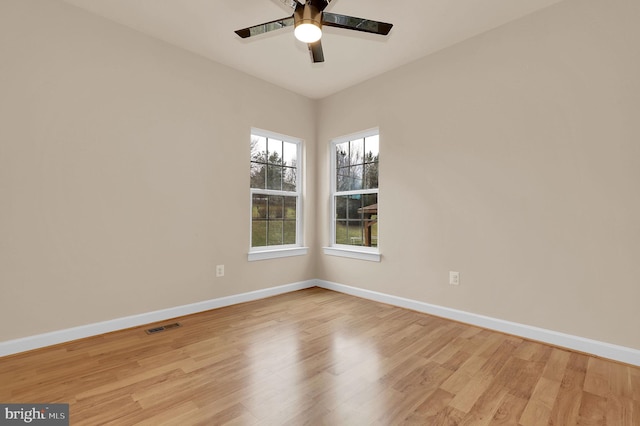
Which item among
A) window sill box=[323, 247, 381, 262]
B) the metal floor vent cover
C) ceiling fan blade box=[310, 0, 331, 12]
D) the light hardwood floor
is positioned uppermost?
ceiling fan blade box=[310, 0, 331, 12]

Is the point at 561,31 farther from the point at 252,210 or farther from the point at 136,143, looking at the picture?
the point at 136,143

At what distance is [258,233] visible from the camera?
363 centimetres

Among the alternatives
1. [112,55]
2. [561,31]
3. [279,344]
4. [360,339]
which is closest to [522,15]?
[561,31]

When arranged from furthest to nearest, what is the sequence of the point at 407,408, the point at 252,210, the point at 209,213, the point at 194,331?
1. the point at 252,210
2. the point at 209,213
3. the point at 194,331
4. the point at 407,408

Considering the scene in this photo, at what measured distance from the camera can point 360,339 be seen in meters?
2.39

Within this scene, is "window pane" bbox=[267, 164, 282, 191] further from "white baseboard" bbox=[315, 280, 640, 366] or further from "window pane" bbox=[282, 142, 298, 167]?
"white baseboard" bbox=[315, 280, 640, 366]

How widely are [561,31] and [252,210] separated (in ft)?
10.8

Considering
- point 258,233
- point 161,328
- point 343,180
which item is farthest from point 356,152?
point 161,328

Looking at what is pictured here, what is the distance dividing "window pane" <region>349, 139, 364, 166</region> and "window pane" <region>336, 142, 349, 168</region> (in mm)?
68

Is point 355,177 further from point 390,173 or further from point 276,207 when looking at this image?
point 276,207


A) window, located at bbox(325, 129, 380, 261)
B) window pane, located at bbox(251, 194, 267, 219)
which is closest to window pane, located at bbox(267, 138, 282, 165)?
window pane, located at bbox(251, 194, 267, 219)

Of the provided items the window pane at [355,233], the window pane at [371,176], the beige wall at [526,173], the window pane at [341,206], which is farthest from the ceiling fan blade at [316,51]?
the window pane at [355,233]

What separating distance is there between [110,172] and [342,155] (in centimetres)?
263

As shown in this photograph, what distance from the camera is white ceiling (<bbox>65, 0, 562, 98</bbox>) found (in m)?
2.32
